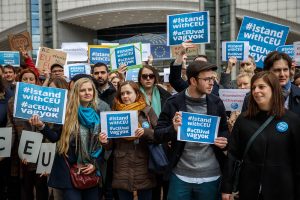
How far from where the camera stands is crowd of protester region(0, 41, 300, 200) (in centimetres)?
357

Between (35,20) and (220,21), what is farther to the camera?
(35,20)

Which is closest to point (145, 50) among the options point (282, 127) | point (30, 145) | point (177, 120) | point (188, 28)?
point (188, 28)

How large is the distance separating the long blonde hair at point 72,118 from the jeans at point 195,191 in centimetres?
126

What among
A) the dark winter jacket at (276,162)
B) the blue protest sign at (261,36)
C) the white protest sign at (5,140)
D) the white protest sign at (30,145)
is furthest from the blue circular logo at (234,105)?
the white protest sign at (5,140)

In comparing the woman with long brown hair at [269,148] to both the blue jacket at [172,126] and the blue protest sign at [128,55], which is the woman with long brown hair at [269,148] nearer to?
the blue jacket at [172,126]

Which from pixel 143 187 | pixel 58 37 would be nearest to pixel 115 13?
pixel 58 37

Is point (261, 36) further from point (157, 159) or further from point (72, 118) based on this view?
point (72, 118)

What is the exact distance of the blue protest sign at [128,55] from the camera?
8445 millimetres

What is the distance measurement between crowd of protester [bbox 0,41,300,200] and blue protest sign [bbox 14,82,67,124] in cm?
10

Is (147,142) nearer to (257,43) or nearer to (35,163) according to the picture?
(35,163)

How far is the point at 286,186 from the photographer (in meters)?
3.54

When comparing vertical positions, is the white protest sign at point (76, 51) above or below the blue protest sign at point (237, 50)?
above

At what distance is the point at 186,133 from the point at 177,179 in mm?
490

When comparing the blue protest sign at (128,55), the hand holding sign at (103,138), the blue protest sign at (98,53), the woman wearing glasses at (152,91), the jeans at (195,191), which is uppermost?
the blue protest sign at (98,53)
